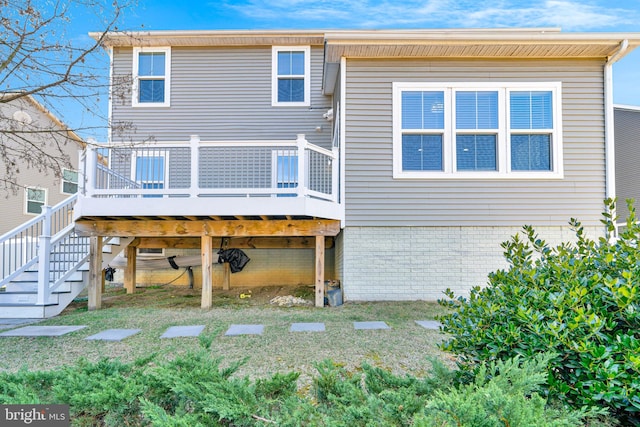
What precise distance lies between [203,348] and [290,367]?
4.61 ft

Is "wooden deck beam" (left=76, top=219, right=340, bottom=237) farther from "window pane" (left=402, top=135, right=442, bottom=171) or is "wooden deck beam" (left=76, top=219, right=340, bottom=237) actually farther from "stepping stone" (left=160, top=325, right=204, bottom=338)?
"stepping stone" (left=160, top=325, right=204, bottom=338)

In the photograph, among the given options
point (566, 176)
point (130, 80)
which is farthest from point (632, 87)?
point (130, 80)

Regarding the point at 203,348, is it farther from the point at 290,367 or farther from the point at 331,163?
the point at 331,163

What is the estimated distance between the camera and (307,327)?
5141mm

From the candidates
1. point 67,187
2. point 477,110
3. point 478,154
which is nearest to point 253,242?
point 478,154

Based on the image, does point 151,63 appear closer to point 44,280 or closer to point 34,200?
point 44,280

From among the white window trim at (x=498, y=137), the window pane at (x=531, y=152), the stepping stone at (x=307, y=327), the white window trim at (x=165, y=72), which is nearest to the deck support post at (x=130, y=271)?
the white window trim at (x=165, y=72)

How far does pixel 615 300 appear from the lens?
1744 mm

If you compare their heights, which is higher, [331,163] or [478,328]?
[331,163]

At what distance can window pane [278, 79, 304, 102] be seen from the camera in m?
10.0

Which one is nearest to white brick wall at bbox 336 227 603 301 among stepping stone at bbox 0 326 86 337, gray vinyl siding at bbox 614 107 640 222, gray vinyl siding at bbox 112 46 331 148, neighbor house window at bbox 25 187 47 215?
gray vinyl siding at bbox 112 46 331 148

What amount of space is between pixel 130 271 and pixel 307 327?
5549 mm

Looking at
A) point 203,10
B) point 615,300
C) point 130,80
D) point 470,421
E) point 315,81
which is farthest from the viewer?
point 203,10

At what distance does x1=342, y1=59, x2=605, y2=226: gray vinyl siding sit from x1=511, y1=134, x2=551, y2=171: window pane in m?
0.27
